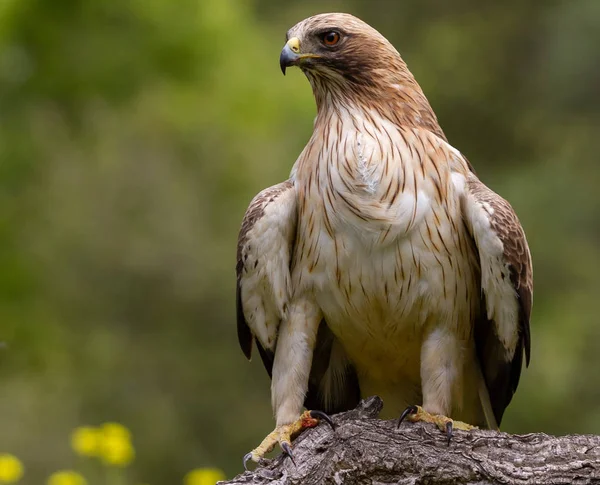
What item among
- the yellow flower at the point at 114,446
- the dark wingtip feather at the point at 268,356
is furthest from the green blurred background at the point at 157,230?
the dark wingtip feather at the point at 268,356

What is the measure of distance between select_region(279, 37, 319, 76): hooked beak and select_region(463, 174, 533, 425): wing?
1.08m

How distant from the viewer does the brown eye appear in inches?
274

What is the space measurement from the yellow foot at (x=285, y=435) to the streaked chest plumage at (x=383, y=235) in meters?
0.57

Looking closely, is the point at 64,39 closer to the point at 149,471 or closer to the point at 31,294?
the point at 31,294

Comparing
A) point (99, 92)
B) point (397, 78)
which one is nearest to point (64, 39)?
point (99, 92)

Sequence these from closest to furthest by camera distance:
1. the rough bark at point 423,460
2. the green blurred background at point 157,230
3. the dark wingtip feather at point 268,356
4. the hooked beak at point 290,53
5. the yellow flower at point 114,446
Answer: the rough bark at point 423,460, the hooked beak at point 290,53, the dark wingtip feather at point 268,356, the yellow flower at point 114,446, the green blurred background at point 157,230

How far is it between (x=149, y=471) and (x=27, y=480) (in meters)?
2.02

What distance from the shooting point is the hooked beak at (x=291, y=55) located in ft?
22.5

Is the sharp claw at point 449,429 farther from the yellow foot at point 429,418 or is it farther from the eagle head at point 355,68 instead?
the eagle head at point 355,68

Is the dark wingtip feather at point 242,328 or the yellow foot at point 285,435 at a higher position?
the dark wingtip feather at point 242,328

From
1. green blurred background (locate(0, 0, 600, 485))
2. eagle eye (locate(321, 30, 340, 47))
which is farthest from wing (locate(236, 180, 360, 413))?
green blurred background (locate(0, 0, 600, 485))

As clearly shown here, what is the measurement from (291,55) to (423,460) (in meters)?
2.15

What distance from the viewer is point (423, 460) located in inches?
244

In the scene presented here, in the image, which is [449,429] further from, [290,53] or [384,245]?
[290,53]
